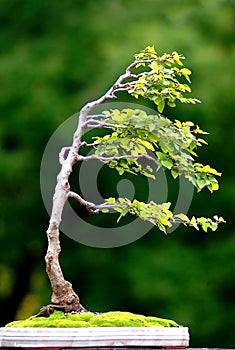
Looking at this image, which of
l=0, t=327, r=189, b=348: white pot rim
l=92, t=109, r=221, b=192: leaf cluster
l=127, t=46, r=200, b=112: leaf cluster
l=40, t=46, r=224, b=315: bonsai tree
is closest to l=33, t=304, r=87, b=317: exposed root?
l=40, t=46, r=224, b=315: bonsai tree

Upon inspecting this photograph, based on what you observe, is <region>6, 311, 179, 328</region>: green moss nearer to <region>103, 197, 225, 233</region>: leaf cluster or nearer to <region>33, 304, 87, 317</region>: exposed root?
<region>33, 304, 87, 317</region>: exposed root

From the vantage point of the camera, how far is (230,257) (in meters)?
3.72

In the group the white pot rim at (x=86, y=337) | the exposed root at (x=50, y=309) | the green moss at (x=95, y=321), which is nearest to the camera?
the white pot rim at (x=86, y=337)

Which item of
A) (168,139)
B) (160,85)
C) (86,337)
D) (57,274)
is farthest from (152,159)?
(86,337)

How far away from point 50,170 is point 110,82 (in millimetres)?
637

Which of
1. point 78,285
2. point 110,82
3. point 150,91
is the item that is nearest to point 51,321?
point 150,91

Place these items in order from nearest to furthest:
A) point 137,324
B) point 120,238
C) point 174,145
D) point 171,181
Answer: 1. point 137,324
2. point 174,145
3. point 120,238
4. point 171,181

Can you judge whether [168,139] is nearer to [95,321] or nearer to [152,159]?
[152,159]

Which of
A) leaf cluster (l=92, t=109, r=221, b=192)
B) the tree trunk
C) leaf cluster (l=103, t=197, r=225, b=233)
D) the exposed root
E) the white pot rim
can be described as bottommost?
the white pot rim

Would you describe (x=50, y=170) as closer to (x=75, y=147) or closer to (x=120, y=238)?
(x=120, y=238)

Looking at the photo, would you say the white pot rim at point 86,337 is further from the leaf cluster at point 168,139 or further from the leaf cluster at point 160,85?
the leaf cluster at point 160,85

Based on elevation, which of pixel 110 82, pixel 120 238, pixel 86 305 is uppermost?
pixel 110 82

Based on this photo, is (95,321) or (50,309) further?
(50,309)

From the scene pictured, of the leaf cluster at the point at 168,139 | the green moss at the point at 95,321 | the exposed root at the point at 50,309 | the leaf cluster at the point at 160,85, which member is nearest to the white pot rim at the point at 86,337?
the green moss at the point at 95,321
